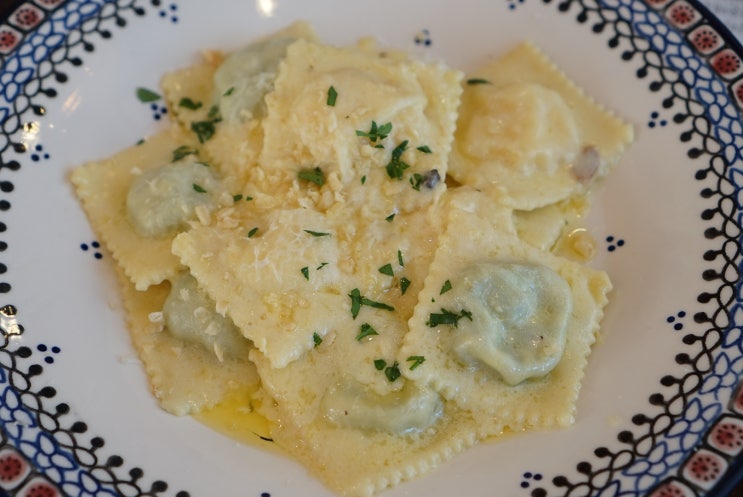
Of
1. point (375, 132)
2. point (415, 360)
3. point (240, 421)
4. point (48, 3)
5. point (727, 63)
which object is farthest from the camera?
point (48, 3)

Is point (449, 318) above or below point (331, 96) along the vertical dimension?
below

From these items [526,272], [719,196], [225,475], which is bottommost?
[225,475]

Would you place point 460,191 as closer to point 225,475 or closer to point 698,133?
point 698,133

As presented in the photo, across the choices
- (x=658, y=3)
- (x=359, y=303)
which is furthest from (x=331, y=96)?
(x=658, y=3)

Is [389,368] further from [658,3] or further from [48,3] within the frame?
[48,3]

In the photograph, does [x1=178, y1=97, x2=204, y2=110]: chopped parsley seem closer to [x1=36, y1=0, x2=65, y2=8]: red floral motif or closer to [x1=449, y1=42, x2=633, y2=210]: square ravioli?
[x1=36, y1=0, x2=65, y2=8]: red floral motif

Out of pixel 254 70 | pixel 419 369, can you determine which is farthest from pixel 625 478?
pixel 254 70

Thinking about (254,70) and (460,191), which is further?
(254,70)

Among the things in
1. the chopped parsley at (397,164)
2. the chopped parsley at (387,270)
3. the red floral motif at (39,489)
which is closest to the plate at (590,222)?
the red floral motif at (39,489)
